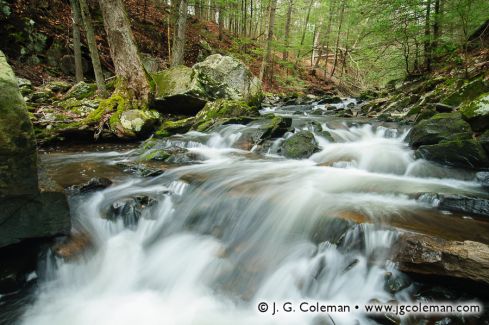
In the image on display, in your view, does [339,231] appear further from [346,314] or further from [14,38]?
[14,38]

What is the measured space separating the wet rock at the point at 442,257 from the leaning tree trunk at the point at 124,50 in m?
7.71


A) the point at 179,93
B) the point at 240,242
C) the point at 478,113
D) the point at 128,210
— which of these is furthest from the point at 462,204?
the point at 179,93

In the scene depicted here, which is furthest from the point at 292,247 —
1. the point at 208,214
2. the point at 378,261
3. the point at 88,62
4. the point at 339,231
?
the point at 88,62

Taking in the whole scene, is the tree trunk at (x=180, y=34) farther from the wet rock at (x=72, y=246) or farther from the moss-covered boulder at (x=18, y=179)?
the moss-covered boulder at (x=18, y=179)

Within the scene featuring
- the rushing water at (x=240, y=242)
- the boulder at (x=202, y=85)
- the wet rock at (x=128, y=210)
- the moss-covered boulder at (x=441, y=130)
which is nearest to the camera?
the rushing water at (x=240, y=242)

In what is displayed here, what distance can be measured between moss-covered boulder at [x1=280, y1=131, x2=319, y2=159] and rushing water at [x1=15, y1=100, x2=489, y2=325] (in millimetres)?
976

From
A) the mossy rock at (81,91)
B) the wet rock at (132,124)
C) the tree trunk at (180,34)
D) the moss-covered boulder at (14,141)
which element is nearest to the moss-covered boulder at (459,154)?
the moss-covered boulder at (14,141)

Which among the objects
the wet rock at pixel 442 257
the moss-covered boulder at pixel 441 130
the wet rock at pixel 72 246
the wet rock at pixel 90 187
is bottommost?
the wet rock at pixel 72 246

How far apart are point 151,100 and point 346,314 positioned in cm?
782

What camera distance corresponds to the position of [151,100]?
8.89 meters

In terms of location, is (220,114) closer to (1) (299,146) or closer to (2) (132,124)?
(2) (132,124)

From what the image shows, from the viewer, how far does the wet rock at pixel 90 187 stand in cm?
444

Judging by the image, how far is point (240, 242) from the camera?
151 inches

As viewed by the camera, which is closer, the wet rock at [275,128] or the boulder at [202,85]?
the wet rock at [275,128]
